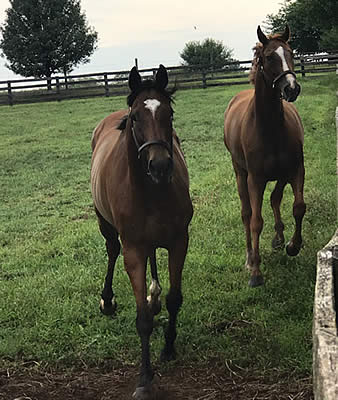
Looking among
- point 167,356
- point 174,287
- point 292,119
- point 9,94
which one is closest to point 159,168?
point 174,287

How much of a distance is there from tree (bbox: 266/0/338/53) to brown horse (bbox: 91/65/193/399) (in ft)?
60.5

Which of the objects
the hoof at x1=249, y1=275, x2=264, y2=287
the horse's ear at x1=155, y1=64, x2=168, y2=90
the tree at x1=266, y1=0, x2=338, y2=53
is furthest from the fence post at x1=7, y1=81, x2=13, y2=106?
the horse's ear at x1=155, y1=64, x2=168, y2=90

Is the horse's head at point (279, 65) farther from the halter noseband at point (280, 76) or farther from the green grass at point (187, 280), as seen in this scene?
the green grass at point (187, 280)

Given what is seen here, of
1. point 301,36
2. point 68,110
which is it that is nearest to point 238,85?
point 68,110

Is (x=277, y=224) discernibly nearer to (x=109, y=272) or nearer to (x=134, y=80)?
(x=109, y=272)

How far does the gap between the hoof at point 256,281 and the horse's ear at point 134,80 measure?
2283 millimetres

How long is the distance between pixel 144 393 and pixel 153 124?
1660 mm

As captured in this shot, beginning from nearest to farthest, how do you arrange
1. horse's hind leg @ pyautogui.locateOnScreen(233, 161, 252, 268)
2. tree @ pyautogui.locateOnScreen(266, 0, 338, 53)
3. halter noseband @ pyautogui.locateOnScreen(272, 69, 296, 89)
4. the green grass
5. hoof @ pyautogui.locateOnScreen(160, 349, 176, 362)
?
1. hoof @ pyautogui.locateOnScreen(160, 349, 176, 362)
2. the green grass
3. halter noseband @ pyautogui.locateOnScreen(272, 69, 296, 89)
4. horse's hind leg @ pyautogui.locateOnScreen(233, 161, 252, 268)
5. tree @ pyautogui.locateOnScreen(266, 0, 338, 53)

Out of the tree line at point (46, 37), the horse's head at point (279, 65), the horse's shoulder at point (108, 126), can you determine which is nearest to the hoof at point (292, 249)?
the horse's head at point (279, 65)

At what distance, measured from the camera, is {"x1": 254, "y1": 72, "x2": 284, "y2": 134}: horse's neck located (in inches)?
203

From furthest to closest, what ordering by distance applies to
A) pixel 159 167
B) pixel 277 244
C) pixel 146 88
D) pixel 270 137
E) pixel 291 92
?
pixel 277 244 → pixel 270 137 → pixel 291 92 → pixel 146 88 → pixel 159 167

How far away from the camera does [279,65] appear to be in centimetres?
495

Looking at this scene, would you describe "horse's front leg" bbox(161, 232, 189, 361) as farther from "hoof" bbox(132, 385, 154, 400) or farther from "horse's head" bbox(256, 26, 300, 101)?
"horse's head" bbox(256, 26, 300, 101)

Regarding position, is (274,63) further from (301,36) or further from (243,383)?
(301,36)
